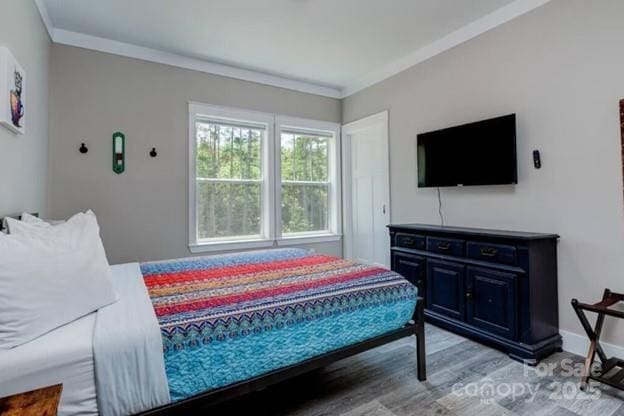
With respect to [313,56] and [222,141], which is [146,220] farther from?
[313,56]

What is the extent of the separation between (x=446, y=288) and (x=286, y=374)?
5.94ft

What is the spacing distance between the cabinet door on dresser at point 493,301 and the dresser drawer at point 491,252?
3.6 inches

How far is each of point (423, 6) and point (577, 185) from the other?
185 centimetres

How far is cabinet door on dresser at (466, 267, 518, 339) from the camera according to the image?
2434mm

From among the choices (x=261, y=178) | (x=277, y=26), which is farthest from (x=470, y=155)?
(x=261, y=178)

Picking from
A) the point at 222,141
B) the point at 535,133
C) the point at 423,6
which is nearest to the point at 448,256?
the point at 535,133

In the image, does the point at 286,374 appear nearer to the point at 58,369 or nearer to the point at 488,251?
the point at 58,369

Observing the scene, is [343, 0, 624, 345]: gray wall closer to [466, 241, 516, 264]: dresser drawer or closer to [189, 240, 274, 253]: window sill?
[466, 241, 516, 264]: dresser drawer

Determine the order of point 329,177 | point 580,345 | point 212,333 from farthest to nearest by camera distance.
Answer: point 329,177 < point 580,345 < point 212,333

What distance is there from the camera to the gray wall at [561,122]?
7.52 feet

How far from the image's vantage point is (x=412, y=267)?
3.24 metres

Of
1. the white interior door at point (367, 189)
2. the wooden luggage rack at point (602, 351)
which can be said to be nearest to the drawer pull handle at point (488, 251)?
the wooden luggage rack at point (602, 351)

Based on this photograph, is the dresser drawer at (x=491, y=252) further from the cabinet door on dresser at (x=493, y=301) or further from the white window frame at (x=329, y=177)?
the white window frame at (x=329, y=177)

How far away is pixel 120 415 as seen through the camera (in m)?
1.24
